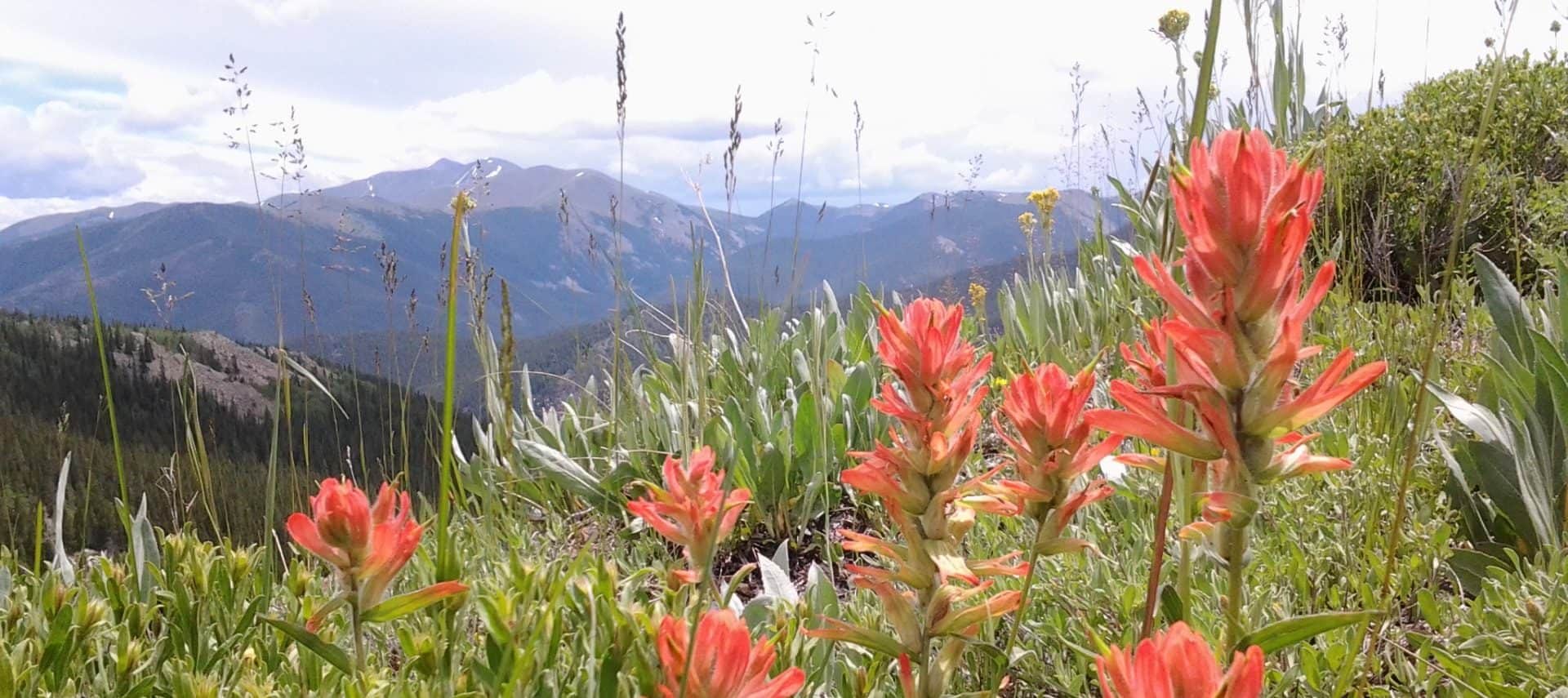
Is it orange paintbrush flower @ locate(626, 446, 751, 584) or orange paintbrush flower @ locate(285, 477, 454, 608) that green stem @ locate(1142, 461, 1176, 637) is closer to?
orange paintbrush flower @ locate(626, 446, 751, 584)

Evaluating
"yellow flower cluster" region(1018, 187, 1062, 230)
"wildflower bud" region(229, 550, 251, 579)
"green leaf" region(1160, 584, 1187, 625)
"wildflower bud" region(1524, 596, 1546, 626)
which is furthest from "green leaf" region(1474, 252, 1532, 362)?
"yellow flower cluster" region(1018, 187, 1062, 230)

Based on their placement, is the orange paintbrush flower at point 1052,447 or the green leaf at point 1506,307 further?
the green leaf at point 1506,307

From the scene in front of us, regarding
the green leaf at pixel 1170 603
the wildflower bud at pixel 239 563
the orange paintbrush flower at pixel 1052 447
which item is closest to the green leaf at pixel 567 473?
the wildflower bud at pixel 239 563

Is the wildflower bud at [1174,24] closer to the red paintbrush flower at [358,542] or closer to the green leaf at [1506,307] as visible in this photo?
the green leaf at [1506,307]

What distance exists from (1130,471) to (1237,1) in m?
2.37

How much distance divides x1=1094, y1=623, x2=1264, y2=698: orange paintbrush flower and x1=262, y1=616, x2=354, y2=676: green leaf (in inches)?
34.6

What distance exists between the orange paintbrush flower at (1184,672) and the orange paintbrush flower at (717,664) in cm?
29

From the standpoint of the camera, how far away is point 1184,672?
59cm

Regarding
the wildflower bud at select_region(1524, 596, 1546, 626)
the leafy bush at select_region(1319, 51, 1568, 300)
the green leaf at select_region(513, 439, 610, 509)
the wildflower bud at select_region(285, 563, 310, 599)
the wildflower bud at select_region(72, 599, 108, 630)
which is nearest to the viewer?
the wildflower bud at select_region(1524, 596, 1546, 626)

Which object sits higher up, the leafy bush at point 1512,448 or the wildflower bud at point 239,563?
the leafy bush at point 1512,448

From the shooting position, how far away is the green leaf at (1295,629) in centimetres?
70

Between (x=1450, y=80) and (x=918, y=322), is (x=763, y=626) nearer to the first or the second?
(x=918, y=322)

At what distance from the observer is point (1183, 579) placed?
0.87m

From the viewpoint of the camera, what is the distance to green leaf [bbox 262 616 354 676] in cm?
106
